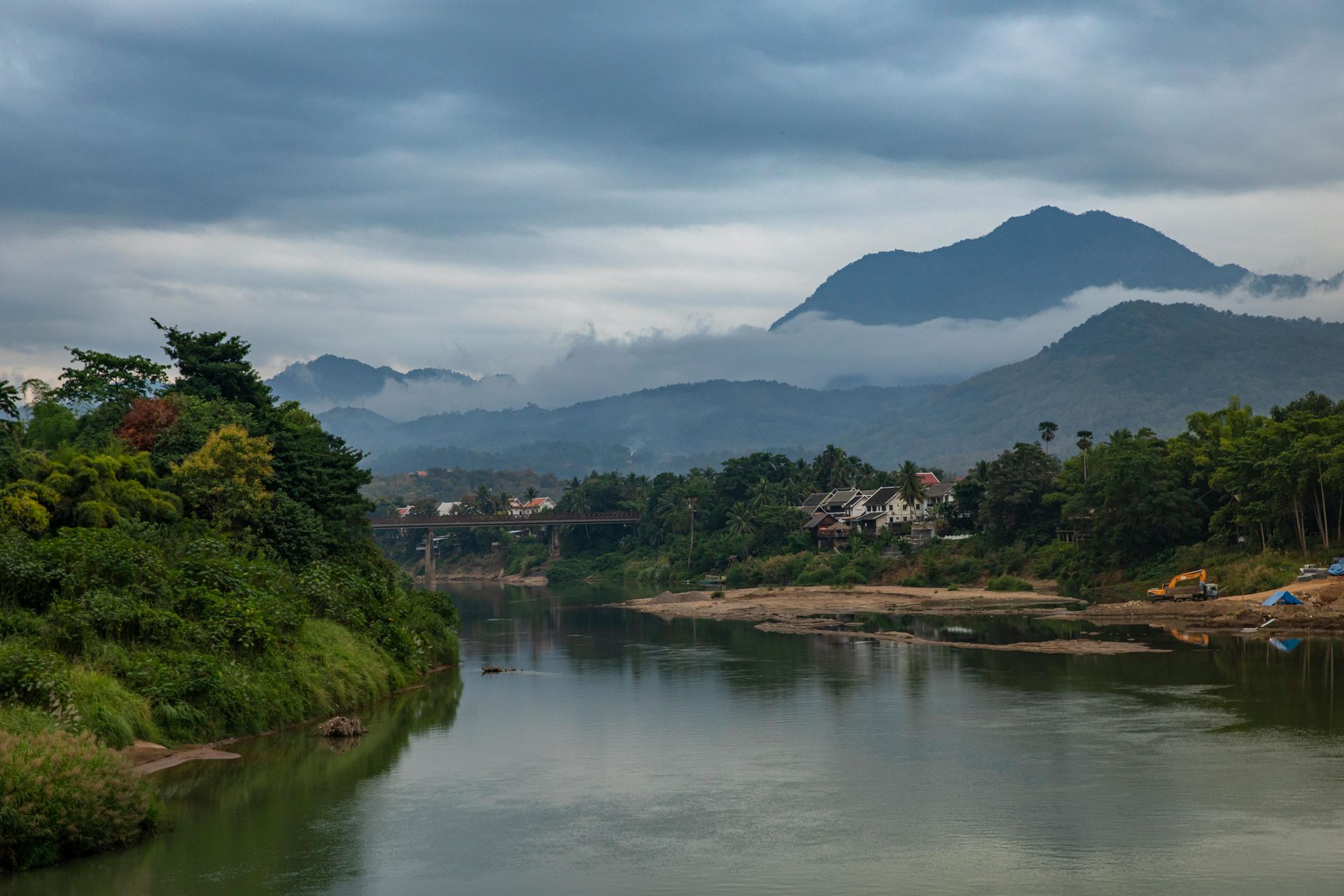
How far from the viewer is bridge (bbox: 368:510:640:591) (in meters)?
146

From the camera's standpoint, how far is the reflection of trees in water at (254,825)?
22891 millimetres

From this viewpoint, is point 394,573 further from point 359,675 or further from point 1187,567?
point 1187,567

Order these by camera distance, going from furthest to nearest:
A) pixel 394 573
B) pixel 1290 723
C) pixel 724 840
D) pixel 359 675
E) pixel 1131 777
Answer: pixel 394 573
pixel 359 675
pixel 1290 723
pixel 1131 777
pixel 724 840

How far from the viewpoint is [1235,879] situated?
22.5 m

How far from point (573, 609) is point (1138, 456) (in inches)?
1661

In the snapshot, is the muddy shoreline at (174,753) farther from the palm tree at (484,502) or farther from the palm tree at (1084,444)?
the palm tree at (484,502)

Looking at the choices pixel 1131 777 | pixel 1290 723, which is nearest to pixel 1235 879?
pixel 1131 777

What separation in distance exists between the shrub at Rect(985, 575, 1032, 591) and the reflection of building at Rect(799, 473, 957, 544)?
20045 millimetres

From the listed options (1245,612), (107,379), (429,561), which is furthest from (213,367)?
(429,561)

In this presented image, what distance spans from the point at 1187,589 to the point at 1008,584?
56.4ft

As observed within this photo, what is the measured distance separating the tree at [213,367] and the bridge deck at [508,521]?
264ft

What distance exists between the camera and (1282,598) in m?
65.6

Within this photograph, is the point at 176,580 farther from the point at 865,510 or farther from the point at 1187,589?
the point at 865,510

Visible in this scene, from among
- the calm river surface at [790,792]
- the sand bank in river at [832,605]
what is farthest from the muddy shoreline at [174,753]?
the sand bank in river at [832,605]
